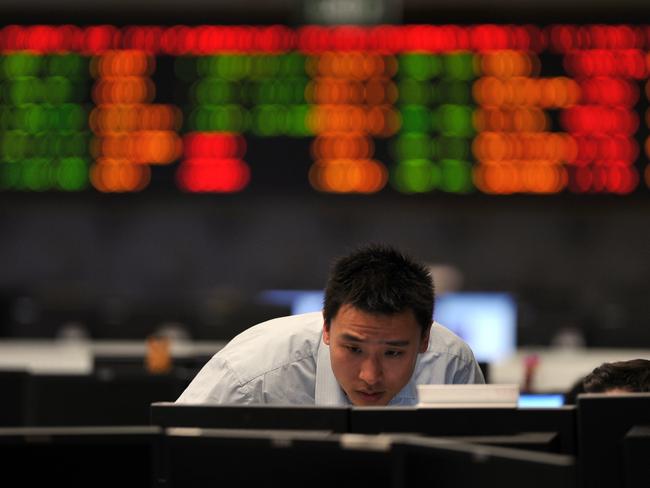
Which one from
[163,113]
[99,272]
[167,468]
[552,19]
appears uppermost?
[552,19]

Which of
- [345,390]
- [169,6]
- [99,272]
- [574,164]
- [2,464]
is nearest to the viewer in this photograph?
[2,464]

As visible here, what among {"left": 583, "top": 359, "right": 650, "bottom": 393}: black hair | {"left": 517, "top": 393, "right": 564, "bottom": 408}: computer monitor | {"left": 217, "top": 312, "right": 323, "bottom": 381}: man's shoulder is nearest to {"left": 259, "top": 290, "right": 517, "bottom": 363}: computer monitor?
{"left": 517, "top": 393, "right": 564, "bottom": 408}: computer monitor

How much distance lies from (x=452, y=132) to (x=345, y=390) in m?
4.83

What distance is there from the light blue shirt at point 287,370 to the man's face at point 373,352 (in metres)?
0.16

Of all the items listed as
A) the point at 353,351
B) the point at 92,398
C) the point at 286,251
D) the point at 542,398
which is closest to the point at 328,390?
the point at 353,351

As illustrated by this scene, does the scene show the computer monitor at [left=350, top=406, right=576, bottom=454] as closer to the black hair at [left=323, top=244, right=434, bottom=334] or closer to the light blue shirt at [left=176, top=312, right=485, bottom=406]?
the black hair at [left=323, top=244, right=434, bottom=334]

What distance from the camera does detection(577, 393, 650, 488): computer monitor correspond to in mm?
2342

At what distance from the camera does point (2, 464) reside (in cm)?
211

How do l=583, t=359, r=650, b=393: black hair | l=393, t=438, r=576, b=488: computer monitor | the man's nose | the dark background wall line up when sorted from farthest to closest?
the dark background wall
l=583, t=359, r=650, b=393: black hair
the man's nose
l=393, t=438, r=576, b=488: computer monitor

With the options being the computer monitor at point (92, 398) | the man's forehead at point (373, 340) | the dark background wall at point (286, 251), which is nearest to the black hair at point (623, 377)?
the man's forehead at point (373, 340)

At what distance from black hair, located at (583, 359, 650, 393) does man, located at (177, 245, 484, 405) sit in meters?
0.39

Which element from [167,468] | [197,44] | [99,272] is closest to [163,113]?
[197,44]

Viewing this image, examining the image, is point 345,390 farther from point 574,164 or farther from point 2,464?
point 574,164

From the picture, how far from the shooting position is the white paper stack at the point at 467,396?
7.86 feet
